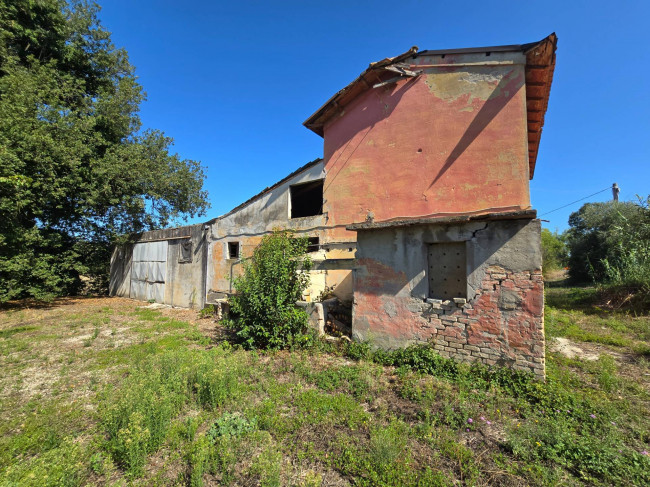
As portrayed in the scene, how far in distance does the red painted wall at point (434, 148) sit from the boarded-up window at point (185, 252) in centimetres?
795

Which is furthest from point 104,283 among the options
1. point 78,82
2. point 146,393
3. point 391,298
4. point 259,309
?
point 391,298

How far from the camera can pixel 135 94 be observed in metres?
16.2

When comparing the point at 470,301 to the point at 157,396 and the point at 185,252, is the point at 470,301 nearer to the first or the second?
the point at 157,396

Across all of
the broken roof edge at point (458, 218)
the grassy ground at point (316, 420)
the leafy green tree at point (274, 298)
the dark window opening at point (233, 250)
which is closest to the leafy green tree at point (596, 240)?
the grassy ground at point (316, 420)

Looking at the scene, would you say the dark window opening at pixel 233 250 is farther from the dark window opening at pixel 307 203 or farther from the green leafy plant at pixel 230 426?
the green leafy plant at pixel 230 426

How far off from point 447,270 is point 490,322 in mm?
1217

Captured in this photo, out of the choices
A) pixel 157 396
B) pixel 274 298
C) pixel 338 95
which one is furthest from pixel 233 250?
pixel 157 396

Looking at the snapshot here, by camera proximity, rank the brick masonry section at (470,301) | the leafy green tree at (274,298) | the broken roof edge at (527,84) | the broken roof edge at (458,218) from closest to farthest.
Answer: the broken roof edge at (458,218)
the brick masonry section at (470,301)
the broken roof edge at (527,84)
the leafy green tree at (274,298)

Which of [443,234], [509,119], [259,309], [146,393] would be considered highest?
[509,119]

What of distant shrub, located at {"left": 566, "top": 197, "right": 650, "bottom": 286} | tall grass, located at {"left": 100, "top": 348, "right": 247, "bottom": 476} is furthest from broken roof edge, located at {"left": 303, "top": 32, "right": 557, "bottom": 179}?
tall grass, located at {"left": 100, "top": 348, "right": 247, "bottom": 476}

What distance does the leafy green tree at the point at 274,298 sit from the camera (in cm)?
664

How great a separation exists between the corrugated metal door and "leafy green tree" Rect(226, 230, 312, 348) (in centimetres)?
926

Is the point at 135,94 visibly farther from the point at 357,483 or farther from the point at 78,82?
the point at 357,483

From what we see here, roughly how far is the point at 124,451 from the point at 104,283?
64.6 ft
